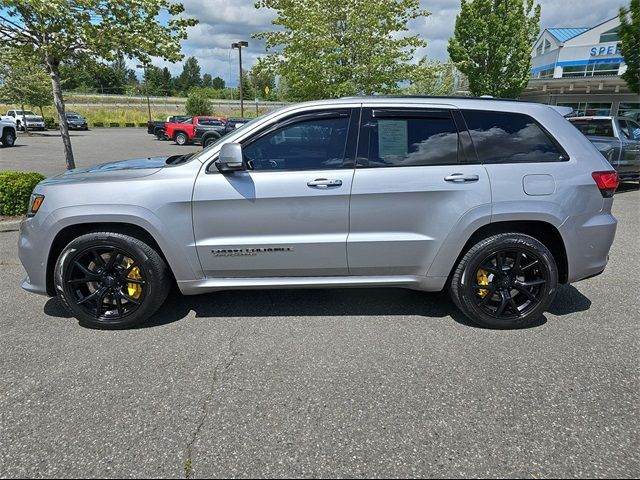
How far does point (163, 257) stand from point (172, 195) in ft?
1.76

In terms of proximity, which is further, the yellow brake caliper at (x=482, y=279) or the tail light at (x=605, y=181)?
the yellow brake caliper at (x=482, y=279)

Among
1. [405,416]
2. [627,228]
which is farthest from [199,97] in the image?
[405,416]

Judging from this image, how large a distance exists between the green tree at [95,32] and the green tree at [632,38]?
14.9m

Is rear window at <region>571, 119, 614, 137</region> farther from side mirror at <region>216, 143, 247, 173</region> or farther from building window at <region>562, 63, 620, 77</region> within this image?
building window at <region>562, 63, 620, 77</region>

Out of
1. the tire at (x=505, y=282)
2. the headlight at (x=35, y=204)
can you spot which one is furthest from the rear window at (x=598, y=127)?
the headlight at (x=35, y=204)

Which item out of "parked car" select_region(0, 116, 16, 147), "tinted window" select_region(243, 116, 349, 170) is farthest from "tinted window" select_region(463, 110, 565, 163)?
"parked car" select_region(0, 116, 16, 147)

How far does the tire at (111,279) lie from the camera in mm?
3145

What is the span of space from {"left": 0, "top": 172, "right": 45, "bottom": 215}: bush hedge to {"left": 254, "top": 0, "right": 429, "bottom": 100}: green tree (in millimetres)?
7138

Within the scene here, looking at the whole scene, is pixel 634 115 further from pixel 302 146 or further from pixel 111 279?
pixel 111 279

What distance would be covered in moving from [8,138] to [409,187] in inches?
917

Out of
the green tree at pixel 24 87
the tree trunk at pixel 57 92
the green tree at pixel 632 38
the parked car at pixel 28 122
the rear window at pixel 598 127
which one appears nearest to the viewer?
the tree trunk at pixel 57 92

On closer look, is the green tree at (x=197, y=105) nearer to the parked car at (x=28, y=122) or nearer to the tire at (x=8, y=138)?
the parked car at (x=28, y=122)

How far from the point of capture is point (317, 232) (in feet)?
10.3

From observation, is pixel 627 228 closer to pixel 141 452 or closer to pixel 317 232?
pixel 317 232
